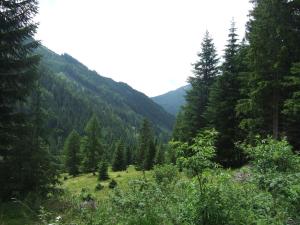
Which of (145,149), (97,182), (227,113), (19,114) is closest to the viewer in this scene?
(19,114)

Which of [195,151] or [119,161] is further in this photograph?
[119,161]

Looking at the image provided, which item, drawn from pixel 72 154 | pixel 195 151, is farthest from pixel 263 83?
pixel 72 154

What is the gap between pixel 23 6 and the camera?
16484mm

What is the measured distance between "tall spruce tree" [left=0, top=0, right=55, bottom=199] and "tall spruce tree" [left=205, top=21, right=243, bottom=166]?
19.1m

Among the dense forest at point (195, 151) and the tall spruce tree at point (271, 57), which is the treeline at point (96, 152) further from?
the tall spruce tree at point (271, 57)

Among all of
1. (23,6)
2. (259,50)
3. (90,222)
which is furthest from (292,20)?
(90,222)

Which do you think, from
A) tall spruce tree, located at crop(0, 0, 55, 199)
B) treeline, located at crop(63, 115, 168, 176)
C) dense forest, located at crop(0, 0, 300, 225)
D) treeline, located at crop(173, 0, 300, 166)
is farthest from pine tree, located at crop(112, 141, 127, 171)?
tall spruce tree, located at crop(0, 0, 55, 199)

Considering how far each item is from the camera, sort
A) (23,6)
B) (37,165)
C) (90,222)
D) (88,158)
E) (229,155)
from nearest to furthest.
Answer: (90,222) → (37,165) → (23,6) → (229,155) → (88,158)

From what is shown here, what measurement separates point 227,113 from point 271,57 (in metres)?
9.40

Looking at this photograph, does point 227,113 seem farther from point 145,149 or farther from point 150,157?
point 145,149

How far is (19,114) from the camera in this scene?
623 inches

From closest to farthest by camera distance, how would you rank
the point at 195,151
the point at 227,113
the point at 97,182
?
the point at 195,151 → the point at 227,113 → the point at 97,182

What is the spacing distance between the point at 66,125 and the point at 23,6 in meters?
177

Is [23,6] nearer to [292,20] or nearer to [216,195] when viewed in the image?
[216,195]
